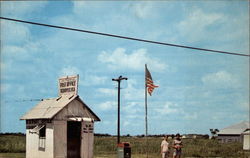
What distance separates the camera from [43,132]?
80.5ft

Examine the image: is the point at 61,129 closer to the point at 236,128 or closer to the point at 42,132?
the point at 42,132

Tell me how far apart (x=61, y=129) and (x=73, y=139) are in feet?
4.56

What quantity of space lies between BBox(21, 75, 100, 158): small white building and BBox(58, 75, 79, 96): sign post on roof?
13 cm

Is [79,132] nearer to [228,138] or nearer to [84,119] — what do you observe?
[84,119]

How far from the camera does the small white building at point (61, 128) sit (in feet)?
76.8

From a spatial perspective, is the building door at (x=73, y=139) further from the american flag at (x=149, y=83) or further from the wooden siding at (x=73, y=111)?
the american flag at (x=149, y=83)

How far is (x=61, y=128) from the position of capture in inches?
929

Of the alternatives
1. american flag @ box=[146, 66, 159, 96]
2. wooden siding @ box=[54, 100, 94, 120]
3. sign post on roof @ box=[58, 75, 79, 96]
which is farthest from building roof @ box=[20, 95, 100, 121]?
american flag @ box=[146, 66, 159, 96]

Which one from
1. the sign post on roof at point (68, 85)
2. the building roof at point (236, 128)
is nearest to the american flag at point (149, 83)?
the sign post on roof at point (68, 85)

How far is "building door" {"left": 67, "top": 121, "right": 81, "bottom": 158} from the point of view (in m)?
24.4

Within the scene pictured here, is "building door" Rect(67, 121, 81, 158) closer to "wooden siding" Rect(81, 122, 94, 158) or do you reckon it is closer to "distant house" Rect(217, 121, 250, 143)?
"wooden siding" Rect(81, 122, 94, 158)

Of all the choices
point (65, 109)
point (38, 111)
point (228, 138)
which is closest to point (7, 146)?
point (38, 111)

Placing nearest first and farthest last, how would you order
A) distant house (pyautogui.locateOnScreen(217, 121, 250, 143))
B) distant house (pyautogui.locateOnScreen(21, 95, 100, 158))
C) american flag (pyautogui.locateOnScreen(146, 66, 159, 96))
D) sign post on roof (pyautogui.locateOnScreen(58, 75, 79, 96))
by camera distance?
distant house (pyautogui.locateOnScreen(21, 95, 100, 158)), sign post on roof (pyautogui.locateOnScreen(58, 75, 79, 96)), american flag (pyautogui.locateOnScreen(146, 66, 159, 96)), distant house (pyautogui.locateOnScreen(217, 121, 250, 143))

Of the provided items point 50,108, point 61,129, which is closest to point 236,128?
point 50,108
